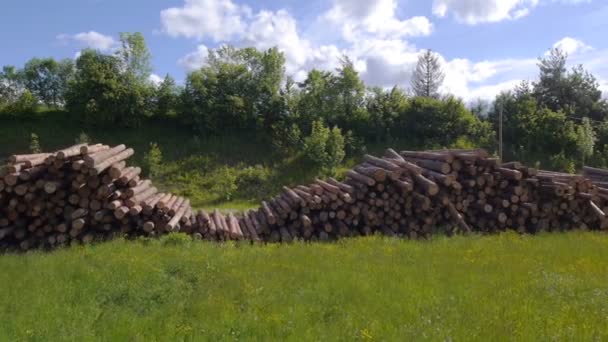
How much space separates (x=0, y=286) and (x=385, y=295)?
512 cm

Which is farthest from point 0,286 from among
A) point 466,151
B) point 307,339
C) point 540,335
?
point 466,151

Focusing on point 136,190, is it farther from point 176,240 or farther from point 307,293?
point 307,293

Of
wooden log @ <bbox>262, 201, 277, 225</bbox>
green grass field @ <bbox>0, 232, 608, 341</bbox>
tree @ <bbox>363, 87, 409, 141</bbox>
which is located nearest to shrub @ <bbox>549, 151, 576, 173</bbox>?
tree @ <bbox>363, 87, 409, 141</bbox>

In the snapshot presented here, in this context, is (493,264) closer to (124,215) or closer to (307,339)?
(307,339)

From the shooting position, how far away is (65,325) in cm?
504

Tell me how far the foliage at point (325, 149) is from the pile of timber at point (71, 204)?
45.6ft

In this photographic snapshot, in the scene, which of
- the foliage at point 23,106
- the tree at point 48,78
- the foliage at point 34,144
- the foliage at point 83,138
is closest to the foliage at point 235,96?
the foliage at point 83,138

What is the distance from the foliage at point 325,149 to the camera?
23703 millimetres

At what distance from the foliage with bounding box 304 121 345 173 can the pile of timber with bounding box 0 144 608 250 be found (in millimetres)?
10722

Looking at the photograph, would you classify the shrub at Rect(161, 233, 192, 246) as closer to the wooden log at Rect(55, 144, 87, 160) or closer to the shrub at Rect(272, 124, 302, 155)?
the wooden log at Rect(55, 144, 87, 160)

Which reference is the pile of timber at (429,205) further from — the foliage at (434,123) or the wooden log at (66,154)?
the foliage at (434,123)

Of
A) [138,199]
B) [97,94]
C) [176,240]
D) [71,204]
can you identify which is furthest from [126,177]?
[97,94]

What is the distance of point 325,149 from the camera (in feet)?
79.4

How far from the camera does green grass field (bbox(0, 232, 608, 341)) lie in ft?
16.2
